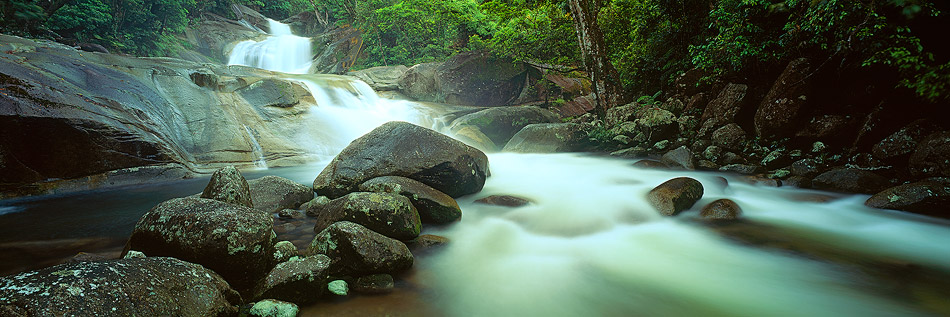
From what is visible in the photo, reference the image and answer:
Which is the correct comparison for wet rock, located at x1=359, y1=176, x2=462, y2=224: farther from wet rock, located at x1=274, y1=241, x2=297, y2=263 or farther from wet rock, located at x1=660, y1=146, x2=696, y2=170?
wet rock, located at x1=660, y1=146, x2=696, y2=170

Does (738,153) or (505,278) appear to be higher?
(738,153)

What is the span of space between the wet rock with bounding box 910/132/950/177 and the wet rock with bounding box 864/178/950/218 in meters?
0.16

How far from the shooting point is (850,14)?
17.3 ft

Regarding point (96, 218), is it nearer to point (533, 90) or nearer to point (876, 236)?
point (876, 236)

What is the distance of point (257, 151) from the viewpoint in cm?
1041

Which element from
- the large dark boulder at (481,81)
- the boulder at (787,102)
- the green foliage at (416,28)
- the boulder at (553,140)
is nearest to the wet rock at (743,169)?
the boulder at (787,102)

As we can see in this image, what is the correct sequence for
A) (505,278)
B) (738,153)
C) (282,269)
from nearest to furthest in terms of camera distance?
(282,269), (505,278), (738,153)

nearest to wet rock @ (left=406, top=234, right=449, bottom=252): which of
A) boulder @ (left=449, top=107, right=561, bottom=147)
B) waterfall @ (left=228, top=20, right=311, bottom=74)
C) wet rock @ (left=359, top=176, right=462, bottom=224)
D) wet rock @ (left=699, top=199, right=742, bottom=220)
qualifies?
wet rock @ (left=359, top=176, right=462, bottom=224)

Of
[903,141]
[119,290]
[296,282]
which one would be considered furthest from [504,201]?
[903,141]

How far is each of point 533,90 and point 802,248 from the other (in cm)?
1403

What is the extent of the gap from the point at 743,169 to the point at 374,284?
7.67 meters

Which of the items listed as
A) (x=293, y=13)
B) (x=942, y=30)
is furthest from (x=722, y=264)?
(x=293, y=13)

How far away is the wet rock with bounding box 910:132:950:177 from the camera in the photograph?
499 centimetres

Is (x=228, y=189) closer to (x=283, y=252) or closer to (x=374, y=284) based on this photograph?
(x=283, y=252)
